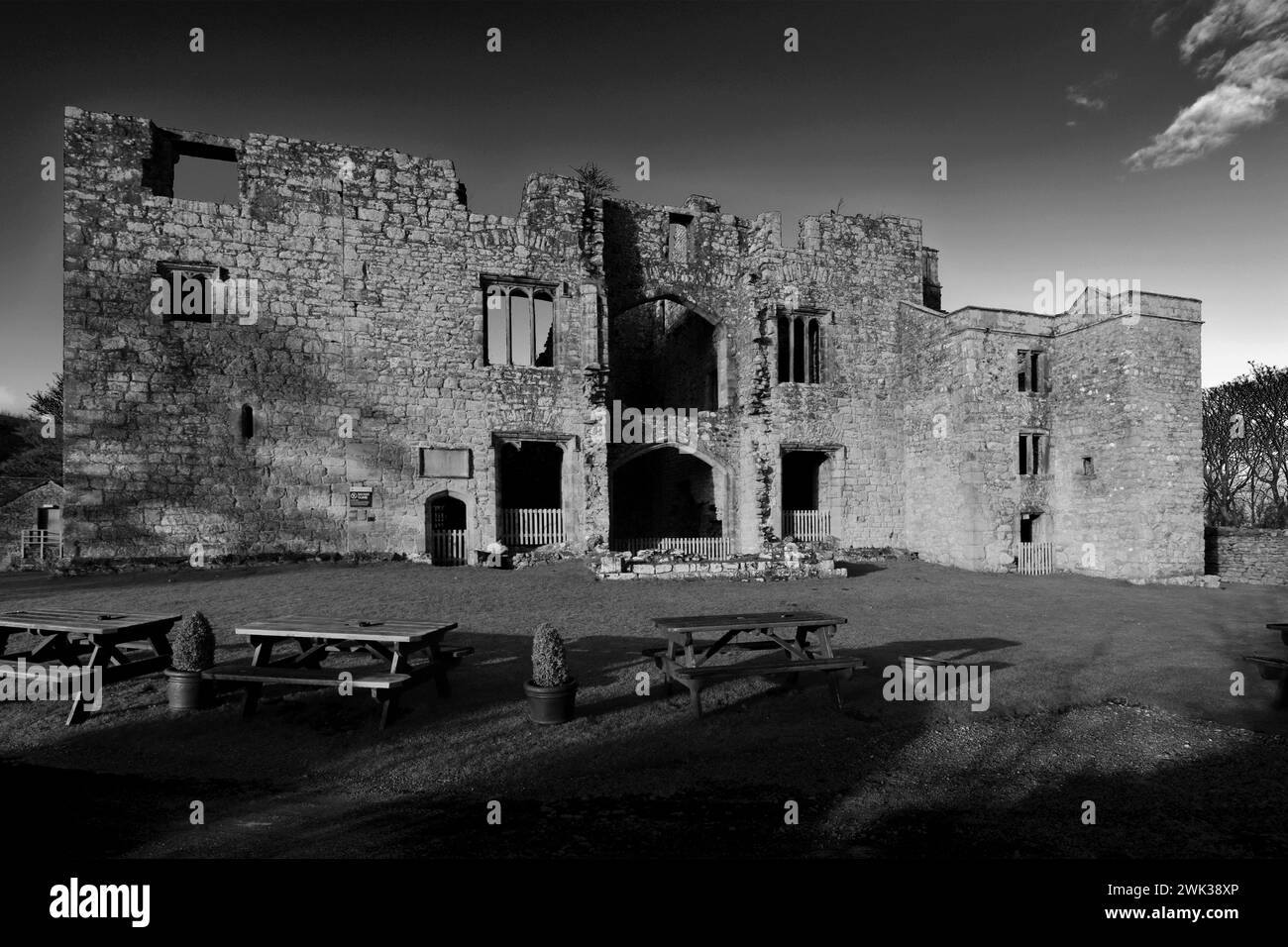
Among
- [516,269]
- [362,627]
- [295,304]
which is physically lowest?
[362,627]

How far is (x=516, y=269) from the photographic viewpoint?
17.9m

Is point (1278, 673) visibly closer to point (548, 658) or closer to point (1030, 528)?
point (548, 658)

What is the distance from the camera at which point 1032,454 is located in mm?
19031

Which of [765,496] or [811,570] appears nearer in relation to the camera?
[811,570]

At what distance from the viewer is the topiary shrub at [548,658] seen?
5.93m

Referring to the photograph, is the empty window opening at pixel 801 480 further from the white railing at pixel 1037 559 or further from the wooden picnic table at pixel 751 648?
the wooden picnic table at pixel 751 648

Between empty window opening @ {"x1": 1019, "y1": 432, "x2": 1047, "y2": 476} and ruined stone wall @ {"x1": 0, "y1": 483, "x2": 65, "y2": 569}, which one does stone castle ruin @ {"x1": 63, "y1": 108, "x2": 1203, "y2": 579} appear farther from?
ruined stone wall @ {"x1": 0, "y1": 483, "x2": 65, "y2": 569}

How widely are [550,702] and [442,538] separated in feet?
39.6

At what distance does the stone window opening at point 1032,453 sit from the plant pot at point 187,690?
1936 centimetres

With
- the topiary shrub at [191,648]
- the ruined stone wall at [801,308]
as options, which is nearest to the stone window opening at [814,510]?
the ruined stone wall at [801,308]

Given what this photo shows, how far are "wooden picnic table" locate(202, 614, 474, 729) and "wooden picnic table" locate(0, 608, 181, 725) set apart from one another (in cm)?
107
